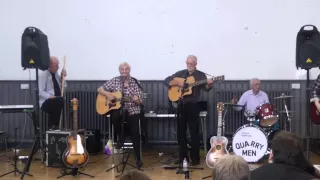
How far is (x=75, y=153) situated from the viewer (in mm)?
5973

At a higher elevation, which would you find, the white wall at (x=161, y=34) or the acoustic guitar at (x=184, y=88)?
the white wall at (x=161, y=34)

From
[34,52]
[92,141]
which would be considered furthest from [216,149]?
[34,52]

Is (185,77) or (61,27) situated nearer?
(185,77)

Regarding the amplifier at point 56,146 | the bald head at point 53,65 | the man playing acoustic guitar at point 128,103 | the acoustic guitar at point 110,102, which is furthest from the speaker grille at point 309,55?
the bald head at point 53,65

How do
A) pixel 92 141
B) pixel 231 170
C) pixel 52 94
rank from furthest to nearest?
pixel 92 141, pixel 52 94, pixel 231 170

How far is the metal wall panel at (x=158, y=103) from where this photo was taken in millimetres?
8414

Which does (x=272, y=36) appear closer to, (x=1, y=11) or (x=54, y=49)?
(x=54, y=49)

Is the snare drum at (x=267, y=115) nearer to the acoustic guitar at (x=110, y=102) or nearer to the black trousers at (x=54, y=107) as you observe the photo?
the acoustic guitar at (x=110, y=102)

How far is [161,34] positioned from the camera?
8.82 metres

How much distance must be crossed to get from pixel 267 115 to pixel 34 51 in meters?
3.74

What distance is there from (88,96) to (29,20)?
2.14m

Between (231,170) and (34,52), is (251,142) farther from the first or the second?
(231,170)

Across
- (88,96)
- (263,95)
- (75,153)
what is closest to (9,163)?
(75,153)

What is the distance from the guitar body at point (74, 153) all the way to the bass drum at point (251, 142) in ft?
7.81
